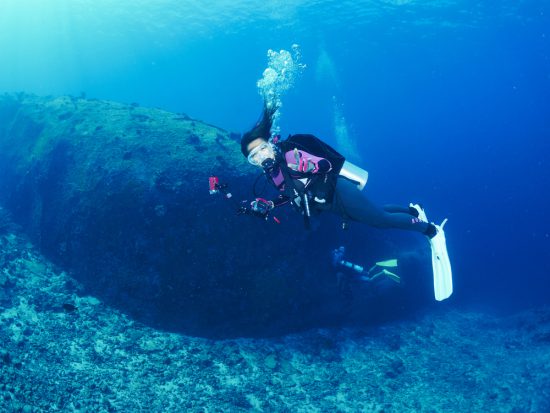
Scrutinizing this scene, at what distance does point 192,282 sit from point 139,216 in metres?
2.05

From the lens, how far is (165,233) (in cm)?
809

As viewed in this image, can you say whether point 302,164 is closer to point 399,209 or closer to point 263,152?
Answer: point 263,152

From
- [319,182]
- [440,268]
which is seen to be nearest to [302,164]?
[319,182]

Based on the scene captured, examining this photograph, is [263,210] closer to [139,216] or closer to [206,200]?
[206,200]

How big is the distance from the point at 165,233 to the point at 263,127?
4.41m

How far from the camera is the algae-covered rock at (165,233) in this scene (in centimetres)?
793

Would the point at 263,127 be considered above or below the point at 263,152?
above

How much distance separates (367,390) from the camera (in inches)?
303

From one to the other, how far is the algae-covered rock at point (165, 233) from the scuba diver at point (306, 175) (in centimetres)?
330

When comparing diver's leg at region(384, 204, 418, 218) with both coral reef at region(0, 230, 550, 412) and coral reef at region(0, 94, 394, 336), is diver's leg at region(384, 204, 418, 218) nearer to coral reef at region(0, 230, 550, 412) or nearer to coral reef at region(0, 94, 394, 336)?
coral reef at region(0, 94, 394, 336)

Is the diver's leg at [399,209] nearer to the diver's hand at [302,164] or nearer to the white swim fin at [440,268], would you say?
the white swim fin at [440,268]

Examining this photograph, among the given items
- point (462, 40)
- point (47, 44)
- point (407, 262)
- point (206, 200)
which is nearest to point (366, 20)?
point (462, 40)

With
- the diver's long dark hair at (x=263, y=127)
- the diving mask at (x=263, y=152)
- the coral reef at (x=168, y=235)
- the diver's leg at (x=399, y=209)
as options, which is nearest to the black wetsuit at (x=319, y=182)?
the diving mask at (x=263, y=152)

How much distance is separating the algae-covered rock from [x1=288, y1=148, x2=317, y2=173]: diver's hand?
3976 mm
